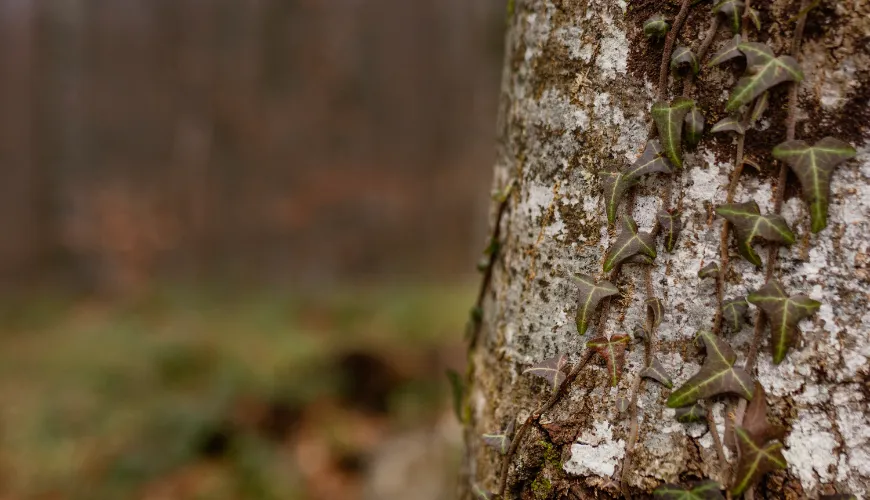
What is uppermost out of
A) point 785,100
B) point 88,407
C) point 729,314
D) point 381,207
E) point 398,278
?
point 785,100

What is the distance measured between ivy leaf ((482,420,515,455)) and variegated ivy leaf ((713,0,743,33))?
2.08 feet

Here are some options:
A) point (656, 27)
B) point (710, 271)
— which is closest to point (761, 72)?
point (656, 27)

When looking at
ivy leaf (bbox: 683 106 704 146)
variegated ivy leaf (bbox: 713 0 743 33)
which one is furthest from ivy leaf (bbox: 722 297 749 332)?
variegated ivy leaf (bbox: 713 0 743 33)

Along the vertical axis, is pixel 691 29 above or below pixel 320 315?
above

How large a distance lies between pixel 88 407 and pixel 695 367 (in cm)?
448

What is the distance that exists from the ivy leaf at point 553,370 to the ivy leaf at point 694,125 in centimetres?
35

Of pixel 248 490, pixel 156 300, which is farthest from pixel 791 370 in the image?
pixel 156 300

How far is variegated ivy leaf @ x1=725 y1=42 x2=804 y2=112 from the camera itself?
686 millimetres

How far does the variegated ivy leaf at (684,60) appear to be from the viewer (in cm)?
74

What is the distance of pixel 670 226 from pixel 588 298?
147 millimetres

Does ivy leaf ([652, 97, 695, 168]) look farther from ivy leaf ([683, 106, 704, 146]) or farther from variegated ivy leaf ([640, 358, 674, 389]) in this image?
variegated ivy leaf ([640, 358, 674, 389])

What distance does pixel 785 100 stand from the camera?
71 cm

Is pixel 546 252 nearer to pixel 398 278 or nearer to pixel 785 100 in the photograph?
pixel 785 100

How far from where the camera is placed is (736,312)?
0.73 metres
